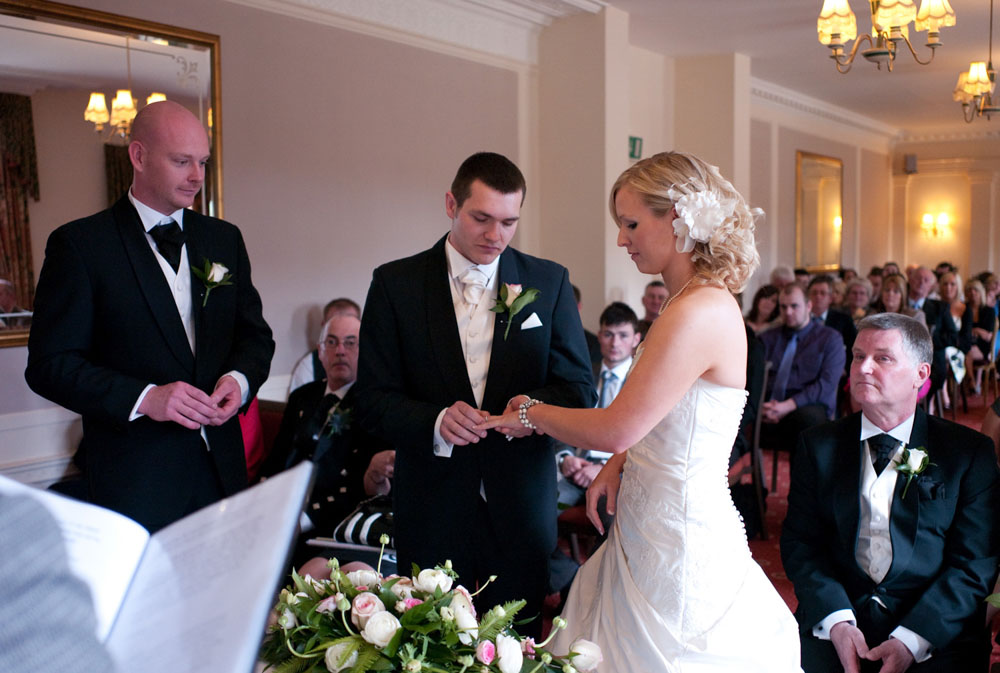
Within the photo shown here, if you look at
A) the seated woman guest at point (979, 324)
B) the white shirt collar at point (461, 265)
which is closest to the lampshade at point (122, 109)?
the white shirt collar at point (461, 265)

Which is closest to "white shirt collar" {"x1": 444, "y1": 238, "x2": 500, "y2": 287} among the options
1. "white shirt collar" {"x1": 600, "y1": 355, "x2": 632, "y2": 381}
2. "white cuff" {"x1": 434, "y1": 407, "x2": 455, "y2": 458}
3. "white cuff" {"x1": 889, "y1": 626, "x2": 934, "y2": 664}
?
"white cuff" {"x1": 434, "y1": 407, "x2": 455, "y2": 458}

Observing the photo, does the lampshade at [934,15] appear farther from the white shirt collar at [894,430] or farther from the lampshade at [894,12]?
the white shirt collar at [894,430]

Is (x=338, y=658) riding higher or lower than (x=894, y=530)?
higher

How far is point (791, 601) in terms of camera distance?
4.09 m

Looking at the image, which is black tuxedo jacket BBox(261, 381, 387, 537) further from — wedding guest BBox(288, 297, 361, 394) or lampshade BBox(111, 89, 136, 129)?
lampshade BBox(111, 89, 136, 129)

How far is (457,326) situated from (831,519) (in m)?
1.24

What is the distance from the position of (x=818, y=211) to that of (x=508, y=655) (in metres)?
12.1

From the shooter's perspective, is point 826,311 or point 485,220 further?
point 826,311

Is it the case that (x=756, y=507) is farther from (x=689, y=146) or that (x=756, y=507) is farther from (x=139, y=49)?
(x=689, y=146)

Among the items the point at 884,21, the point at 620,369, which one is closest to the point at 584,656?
the point at 620,369

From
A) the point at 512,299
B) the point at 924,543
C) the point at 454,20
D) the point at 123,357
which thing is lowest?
the point at 924,543

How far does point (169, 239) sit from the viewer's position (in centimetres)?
223

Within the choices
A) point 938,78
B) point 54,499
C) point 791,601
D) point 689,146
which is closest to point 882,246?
point 938,78

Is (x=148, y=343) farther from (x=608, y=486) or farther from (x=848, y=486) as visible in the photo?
(x=848, y=486)
